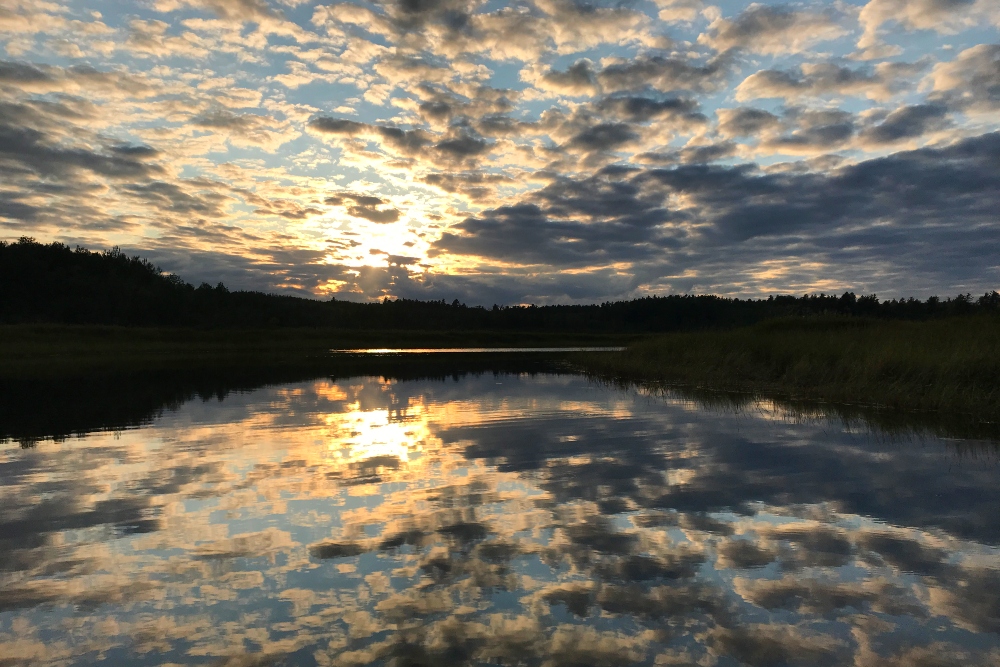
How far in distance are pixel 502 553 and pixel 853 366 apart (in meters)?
18.9

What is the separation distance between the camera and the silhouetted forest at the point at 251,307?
332 feet

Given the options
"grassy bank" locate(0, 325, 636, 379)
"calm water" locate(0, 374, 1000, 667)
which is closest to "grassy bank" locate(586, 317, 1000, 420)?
"calm water" locate(0, 374, 1000, 667)

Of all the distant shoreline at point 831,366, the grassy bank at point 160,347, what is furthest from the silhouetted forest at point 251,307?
the grassy bank at point 160,347

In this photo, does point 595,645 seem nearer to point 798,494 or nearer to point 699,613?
point 699,613

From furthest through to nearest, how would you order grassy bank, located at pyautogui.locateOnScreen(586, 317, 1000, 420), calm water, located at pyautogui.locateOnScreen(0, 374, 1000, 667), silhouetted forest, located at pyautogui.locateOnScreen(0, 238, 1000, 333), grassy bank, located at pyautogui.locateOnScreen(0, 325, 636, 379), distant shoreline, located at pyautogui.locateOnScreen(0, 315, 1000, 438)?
1. silhouetted forest, located at pyautogui.locateOnScreen(0, 238, 1000, 333)
2. grassy bank, located at pyautogui.locateOnScreen(0, 325, 636, 379)
3. distant shoreline, located at pyautogui.locateOnScreen(0, 315, 1000, 438)
4. grassy bank, located at pyautogui.locateOnScreen(586, 317, 1000, 420)
5. calm water, located at pyautogui.locateOnScreen(0, 374, 1000, 667)

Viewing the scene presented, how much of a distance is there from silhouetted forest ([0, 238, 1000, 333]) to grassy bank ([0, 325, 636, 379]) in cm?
3228

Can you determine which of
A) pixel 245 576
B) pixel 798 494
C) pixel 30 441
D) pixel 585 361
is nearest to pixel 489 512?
pixel 245 576

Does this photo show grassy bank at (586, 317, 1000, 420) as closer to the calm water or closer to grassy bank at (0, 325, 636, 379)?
the calm water

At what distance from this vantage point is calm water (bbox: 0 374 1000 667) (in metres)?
4.63

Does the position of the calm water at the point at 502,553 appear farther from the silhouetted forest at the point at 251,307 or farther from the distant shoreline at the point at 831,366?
the silhouetted forest at the point at 251,307

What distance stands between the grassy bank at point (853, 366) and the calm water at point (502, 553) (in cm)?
614

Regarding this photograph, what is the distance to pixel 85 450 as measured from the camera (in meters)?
12.2

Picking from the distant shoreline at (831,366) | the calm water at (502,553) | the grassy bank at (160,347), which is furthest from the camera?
the grassy bank at (160,347)

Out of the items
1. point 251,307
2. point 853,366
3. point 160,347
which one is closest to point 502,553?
point 853,366
